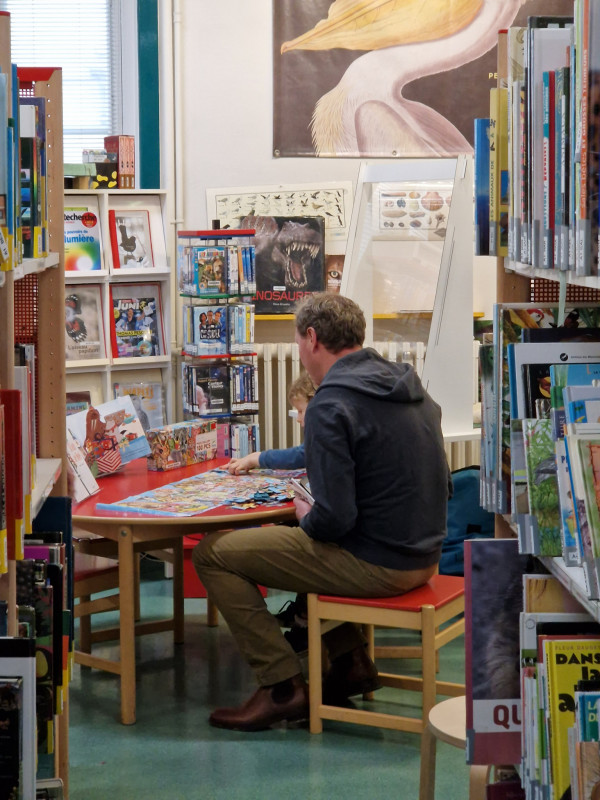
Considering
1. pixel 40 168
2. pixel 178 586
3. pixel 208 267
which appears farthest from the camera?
pixel 208 267

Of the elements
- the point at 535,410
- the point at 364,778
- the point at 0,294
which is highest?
the point at 0,294

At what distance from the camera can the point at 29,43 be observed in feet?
18.9

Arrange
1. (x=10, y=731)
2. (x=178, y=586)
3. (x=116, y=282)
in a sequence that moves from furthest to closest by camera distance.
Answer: (x=116, y=282) → (x=178, y=586) → (x=10, y=731)

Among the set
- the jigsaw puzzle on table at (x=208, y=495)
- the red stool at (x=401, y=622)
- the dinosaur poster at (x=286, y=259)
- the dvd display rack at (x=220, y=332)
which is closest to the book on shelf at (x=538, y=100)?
the red stool at (x=401, y=622)

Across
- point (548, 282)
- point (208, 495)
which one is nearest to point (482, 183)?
point (548, 282)

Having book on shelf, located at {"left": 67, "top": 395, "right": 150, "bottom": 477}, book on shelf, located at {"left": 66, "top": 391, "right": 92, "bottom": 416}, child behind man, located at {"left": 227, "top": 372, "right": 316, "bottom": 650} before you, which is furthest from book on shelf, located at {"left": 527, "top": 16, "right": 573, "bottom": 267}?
book on shelf, located at {"left": 66, "top": 391, "right": 92, "bottom": 416}

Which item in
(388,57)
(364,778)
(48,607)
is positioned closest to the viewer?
(48,607)

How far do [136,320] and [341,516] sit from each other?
7.77 ft

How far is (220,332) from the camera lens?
523cm

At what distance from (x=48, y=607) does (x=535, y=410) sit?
107 centimetres

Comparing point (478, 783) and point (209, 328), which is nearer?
point (478, 783)

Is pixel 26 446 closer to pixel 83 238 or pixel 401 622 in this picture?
pixel 401 622

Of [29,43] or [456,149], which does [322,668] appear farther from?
[29,43]

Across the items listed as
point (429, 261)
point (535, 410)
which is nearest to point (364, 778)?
point (535, 410)
